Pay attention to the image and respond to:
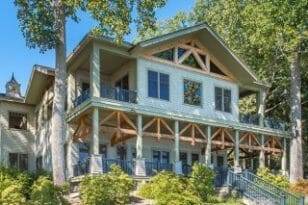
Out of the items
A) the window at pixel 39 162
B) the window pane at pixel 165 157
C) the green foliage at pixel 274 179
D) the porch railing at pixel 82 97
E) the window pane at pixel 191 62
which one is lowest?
the green foliage at pixel 274 179

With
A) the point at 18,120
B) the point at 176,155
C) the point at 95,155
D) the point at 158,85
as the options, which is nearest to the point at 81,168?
the point at 95,155

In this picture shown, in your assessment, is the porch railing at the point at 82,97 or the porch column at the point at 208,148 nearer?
the porch railing at the point at 82,97

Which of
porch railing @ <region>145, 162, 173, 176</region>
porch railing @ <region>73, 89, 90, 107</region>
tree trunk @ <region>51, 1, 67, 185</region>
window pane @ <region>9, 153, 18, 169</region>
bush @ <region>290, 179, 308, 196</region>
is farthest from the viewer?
window pane @ <region>9, 153, 18, 169</region>

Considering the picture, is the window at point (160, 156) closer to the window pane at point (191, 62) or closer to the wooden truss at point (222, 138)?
the wooden truss at point (222, 138)

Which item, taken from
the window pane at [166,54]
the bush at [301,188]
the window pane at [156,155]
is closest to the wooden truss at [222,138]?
the window pane at [156,155]

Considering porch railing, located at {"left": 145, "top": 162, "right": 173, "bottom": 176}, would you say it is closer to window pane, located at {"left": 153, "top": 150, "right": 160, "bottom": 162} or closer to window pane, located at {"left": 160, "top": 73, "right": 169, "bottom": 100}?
window pane, located at {"left": 160, "top": 73, "right": 169, "bottom": 100}

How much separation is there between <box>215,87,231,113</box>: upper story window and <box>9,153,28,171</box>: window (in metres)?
13.7

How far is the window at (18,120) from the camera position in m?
35.0

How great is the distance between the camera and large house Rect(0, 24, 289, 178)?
87.0 ft

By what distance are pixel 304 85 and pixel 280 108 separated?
9.45 ft

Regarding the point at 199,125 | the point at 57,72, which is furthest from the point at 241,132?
the point at 57,72

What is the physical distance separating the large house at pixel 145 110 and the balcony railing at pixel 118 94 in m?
0.05

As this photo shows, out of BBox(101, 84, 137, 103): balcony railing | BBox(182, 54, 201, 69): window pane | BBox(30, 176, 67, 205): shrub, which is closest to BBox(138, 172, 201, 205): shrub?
BBox(30, 176, 67, 205): shrub

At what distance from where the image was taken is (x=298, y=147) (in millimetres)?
33844
